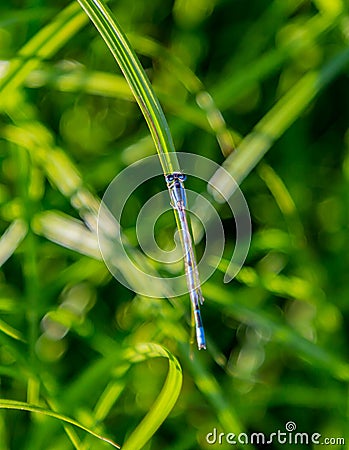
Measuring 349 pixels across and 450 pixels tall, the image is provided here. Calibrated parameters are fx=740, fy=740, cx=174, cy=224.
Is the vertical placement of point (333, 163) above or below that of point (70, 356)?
above

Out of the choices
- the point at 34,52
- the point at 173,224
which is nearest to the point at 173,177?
the point at 34,52

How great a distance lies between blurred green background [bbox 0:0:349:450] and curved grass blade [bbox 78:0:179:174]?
0.52ft

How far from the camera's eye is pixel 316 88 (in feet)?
2.09

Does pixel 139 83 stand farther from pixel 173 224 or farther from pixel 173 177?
pixel 173 224

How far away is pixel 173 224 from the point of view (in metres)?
0.73

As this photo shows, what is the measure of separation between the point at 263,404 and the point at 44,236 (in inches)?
9.4

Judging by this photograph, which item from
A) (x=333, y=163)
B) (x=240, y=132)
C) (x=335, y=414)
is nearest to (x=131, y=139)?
(x=240, y=132)

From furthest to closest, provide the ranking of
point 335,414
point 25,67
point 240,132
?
point 240,132 → point 335,414 → point 25,67

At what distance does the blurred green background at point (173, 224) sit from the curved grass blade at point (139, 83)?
158mm

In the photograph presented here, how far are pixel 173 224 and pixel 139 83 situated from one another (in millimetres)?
357

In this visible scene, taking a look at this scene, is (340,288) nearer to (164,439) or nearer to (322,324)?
(322,324)

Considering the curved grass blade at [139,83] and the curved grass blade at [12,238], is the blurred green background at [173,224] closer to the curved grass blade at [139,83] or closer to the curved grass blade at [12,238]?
the curved grass blade at [12,238]

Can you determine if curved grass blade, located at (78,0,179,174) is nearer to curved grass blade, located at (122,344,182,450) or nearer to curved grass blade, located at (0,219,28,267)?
curved grass blade, located at (122,344,182,450)

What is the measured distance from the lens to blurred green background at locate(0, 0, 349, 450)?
1.88 feet
